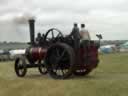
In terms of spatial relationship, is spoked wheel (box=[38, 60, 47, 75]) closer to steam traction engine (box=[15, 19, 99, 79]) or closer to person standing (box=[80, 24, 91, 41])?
steam traction engine (box=[15, 19, 99, 79])

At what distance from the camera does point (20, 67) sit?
53.2 ft

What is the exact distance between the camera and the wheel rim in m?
13.9

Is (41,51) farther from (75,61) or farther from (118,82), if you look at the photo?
(118,82)

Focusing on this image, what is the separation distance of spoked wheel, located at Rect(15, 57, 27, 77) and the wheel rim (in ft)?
5.31

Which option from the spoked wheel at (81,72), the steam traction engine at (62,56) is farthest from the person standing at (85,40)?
the spoked wheel at (81,72)

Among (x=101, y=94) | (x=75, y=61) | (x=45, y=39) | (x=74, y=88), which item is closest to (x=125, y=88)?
(x=101, y=94)

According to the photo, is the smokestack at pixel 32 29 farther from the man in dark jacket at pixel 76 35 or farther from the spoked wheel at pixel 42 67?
the man in dark jacket at pixel 76 35

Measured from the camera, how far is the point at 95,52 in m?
14.4

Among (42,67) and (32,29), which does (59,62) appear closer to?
(42,67)

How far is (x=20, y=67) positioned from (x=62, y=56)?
2927 millimetres

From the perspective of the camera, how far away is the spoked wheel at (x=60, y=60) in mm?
13555

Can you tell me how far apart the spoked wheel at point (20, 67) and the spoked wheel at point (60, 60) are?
62.7 inches

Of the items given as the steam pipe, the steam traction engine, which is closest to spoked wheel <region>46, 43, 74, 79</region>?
the steam traction engine

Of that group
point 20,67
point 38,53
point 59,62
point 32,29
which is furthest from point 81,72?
point 32,29
